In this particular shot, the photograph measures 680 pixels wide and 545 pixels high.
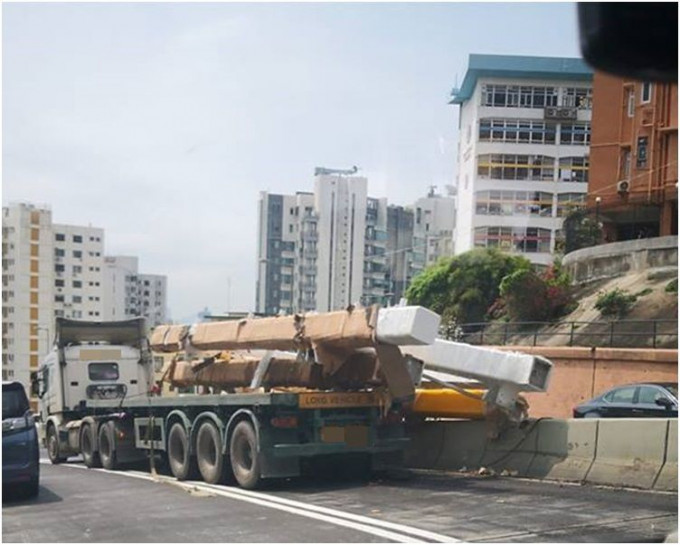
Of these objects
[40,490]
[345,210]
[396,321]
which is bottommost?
[40,490]

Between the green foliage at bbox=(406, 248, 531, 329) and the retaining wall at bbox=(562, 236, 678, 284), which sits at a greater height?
the retaining wall at bbox=(562, 236, 678, 284)

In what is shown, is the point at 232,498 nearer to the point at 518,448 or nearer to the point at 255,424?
the point at 255,424

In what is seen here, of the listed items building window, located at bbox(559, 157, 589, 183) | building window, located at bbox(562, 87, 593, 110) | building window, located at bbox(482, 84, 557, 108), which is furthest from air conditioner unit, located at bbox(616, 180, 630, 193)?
building window, located at bbox(559, 157, 589, 183)

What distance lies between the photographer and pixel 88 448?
18812mm

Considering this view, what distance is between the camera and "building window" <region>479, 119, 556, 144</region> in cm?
6656

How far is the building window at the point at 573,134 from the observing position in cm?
6451

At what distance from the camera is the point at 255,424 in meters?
12.6

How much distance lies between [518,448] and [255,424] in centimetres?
364

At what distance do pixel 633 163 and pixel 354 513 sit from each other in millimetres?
35638

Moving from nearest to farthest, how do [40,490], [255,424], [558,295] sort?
[255,424] → [40,490] → [558,295]

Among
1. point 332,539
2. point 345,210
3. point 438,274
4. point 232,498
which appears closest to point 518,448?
point 232,498

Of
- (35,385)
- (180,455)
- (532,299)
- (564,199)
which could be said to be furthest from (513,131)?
(180,455)

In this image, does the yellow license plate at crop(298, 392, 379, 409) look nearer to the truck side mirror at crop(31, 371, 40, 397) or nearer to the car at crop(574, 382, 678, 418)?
the car at crop(574, 382, 678, 418)

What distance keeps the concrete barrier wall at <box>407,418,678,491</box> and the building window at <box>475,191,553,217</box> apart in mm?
54179
